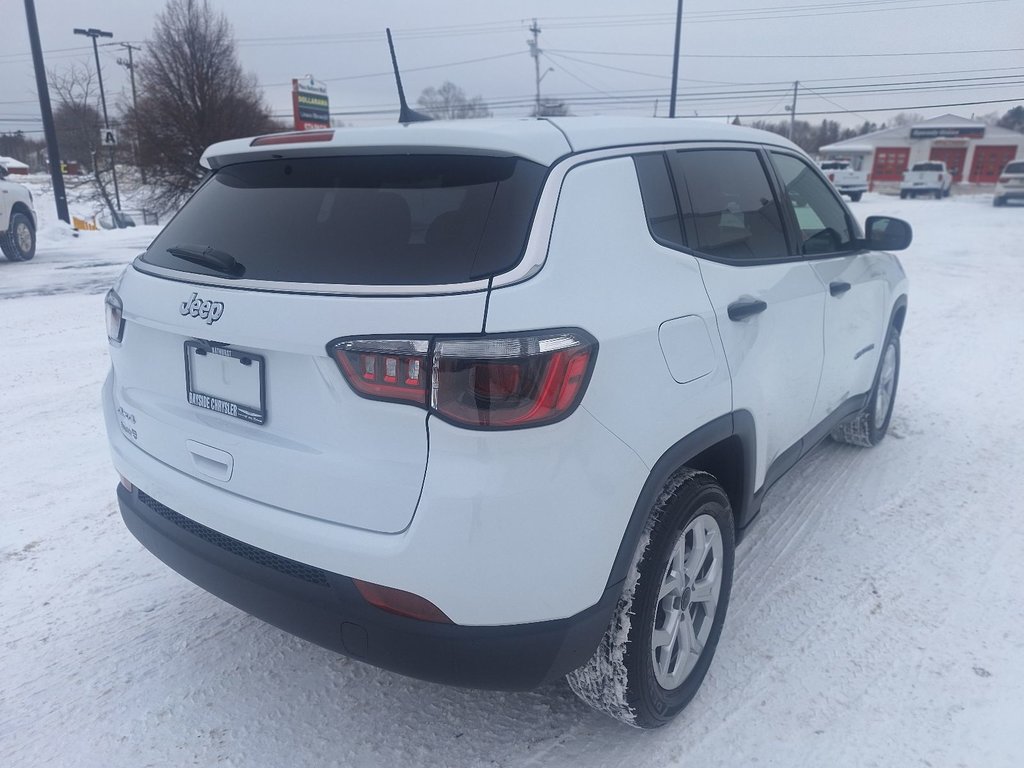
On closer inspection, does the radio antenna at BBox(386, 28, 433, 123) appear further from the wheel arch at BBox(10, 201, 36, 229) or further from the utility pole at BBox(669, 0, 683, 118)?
the utility pole at BBox(669, 0, 683, 118)

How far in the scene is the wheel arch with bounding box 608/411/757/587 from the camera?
6.72 ft

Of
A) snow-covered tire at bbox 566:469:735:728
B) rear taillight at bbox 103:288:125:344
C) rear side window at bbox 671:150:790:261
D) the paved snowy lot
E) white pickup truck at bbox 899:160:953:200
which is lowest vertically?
white pickup truck at bbox 899:160:953:200

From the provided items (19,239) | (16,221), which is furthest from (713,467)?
(19,239)

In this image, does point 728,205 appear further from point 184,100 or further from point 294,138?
point 184,100

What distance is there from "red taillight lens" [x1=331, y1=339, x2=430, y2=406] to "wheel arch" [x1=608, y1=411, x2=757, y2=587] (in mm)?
697

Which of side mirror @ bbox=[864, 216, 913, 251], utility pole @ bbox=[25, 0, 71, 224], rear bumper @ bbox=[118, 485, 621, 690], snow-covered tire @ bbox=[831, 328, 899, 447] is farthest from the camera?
utility pole @ bbox=[25, 0, 71, 224]

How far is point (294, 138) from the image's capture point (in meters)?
2.32

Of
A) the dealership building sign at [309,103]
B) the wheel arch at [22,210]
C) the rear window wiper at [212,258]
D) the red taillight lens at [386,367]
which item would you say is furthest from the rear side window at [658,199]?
the dealership building sign at [309,103]

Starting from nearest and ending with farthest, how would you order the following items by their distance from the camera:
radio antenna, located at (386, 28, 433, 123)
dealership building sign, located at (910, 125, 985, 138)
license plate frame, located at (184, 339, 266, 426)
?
license plate frame, located at (184, 339, 266, 426)
radio antenna, located at (386, 28, 433, 123)
dealership building sign, located at (910, 125, 985, 138)

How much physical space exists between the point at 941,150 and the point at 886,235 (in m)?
62.4

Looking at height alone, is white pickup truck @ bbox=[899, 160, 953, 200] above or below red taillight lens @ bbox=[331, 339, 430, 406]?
below

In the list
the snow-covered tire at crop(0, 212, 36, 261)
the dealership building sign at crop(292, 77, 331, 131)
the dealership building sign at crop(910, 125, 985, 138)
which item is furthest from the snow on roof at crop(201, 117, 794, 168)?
the dealership building sign at crop(910, 125, 985, 138)

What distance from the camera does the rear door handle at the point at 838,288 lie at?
3.38m

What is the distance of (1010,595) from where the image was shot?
123 inches
